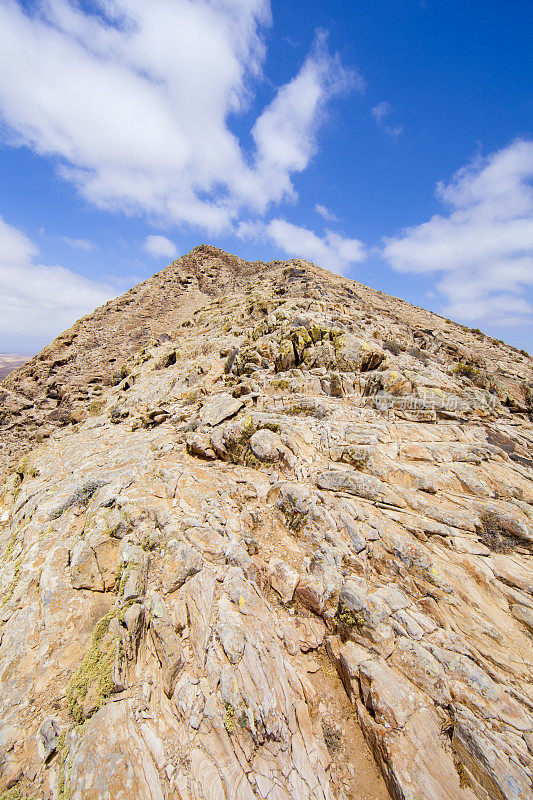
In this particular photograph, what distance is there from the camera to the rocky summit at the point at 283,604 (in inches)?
209

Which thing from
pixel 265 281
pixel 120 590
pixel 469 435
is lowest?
pixel 120 590

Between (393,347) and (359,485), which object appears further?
(393,347)

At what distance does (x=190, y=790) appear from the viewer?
16.4 feet

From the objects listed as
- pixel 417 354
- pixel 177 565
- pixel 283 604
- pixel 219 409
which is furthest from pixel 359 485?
pixel 417 354

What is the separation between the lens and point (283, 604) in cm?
768

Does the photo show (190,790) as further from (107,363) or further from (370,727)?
(107,363)

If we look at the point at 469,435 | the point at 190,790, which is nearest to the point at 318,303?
the point at 469,435

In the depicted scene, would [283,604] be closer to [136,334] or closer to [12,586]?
[12,586]

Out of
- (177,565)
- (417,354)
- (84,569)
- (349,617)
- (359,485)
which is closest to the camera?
(349,617)

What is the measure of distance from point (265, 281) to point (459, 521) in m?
38.9

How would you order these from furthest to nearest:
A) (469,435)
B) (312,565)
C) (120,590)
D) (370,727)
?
(469,435)
(312,565)
(120,590)
(370,727)

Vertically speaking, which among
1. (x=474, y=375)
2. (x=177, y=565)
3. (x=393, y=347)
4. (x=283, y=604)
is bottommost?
(x=283, y=604)

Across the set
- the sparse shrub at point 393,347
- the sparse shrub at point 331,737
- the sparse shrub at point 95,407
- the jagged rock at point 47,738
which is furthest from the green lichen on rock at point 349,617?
the sparse shrub at point 95,407

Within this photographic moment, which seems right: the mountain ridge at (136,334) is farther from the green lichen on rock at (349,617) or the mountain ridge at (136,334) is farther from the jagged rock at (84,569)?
the jagged rock at (84,569)
